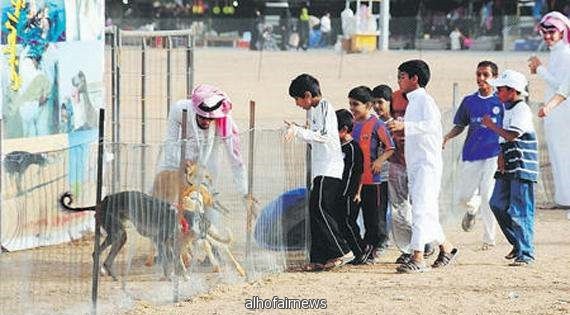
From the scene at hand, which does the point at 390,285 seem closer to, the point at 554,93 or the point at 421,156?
the point at 421,156

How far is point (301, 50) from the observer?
4525 cm

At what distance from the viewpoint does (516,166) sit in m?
11.7

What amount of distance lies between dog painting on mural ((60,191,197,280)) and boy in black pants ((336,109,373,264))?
2010 mm

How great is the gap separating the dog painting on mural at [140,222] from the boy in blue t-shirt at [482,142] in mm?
3462

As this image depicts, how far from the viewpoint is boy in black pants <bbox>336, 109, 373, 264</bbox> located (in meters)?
11.5

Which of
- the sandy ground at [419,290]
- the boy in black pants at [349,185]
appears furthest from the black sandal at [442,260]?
the boy in black pants at [349,185]

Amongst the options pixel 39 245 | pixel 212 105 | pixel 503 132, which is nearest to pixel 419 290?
pixel 503 132

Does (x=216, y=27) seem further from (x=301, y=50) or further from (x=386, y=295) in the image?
(x=386, y=295)

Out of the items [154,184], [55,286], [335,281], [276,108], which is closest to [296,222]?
[335,281]

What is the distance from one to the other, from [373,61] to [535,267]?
26.4 m

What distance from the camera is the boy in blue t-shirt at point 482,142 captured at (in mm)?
12547

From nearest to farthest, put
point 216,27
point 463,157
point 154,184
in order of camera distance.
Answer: point 154,184 → point 463,157 → point 216,27

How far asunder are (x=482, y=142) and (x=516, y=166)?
3.13ft

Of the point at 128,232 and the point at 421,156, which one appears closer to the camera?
the point at 128,232
